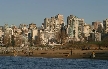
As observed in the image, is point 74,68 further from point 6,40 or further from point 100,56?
point 6,40

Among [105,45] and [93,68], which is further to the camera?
[105,45]

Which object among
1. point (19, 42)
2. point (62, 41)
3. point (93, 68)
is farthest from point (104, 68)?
point (19, 42)

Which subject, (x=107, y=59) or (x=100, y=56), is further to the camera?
(x=100, y=56)

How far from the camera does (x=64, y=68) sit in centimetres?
4659

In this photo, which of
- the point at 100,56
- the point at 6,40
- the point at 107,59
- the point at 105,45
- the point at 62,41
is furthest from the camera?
the point at 6,40

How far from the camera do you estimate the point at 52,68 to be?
4659 centimetres

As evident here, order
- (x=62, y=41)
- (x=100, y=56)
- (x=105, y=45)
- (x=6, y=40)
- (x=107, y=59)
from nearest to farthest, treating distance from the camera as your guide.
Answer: (x=107, y=59) → (x=100, y=56) → (x=105, y=45) → (x=62, y=41) → (x=6, y=40)

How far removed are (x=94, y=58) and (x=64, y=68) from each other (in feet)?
70.5

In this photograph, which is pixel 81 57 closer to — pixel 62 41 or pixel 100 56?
pixel 100 56

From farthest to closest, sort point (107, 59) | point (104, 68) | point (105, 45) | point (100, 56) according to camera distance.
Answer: point (105, 45)
point (100, 56)
point (107, 59)
point (104, 68)

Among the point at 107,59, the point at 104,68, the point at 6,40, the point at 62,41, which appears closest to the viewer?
the point at 104,68

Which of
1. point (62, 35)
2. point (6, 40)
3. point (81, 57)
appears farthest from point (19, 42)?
point (81, 57)

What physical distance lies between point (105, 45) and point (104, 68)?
73620mm

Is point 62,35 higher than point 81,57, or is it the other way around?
point 62,35
